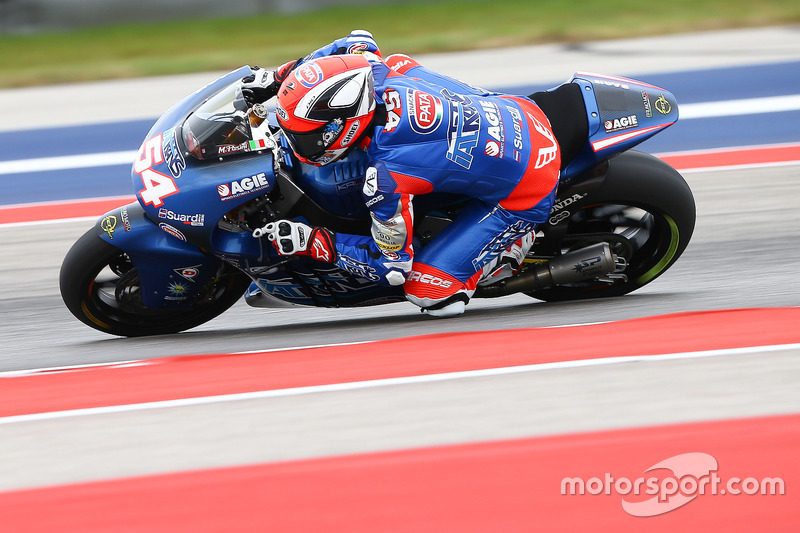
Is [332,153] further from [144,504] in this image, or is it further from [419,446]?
[144,504]

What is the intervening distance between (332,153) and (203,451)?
1.38m

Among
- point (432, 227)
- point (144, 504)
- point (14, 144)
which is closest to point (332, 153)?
point (432, 227)

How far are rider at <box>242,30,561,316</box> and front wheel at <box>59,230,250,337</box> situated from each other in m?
0.73

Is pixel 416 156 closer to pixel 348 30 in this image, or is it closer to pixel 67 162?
pixel 67 162

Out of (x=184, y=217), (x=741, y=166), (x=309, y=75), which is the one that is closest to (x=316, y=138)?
(x=309, y=75)

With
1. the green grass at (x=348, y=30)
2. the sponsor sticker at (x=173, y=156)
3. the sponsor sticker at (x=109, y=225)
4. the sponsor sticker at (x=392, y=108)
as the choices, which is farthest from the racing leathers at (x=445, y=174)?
the green grass at (x=348, y=30)

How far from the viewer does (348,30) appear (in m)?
11.4

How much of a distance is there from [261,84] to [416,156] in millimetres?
812

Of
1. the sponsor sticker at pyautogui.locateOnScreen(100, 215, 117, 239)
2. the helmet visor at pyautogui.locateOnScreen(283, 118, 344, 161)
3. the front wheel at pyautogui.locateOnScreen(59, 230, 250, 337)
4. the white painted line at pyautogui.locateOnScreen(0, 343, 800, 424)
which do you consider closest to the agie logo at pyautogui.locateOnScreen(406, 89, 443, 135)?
the helmet visor at pyautogui.locateOnScreen(283, 118, 344, 161)

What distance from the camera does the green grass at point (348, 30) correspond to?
10516 millimetres

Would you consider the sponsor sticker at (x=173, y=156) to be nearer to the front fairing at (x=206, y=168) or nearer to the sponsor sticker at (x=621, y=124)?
the front fairing at (x=206, y=168)

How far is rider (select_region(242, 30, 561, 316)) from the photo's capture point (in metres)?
3.80

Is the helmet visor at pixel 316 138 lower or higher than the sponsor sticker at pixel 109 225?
higher

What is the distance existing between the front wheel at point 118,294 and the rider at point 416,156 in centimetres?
73
